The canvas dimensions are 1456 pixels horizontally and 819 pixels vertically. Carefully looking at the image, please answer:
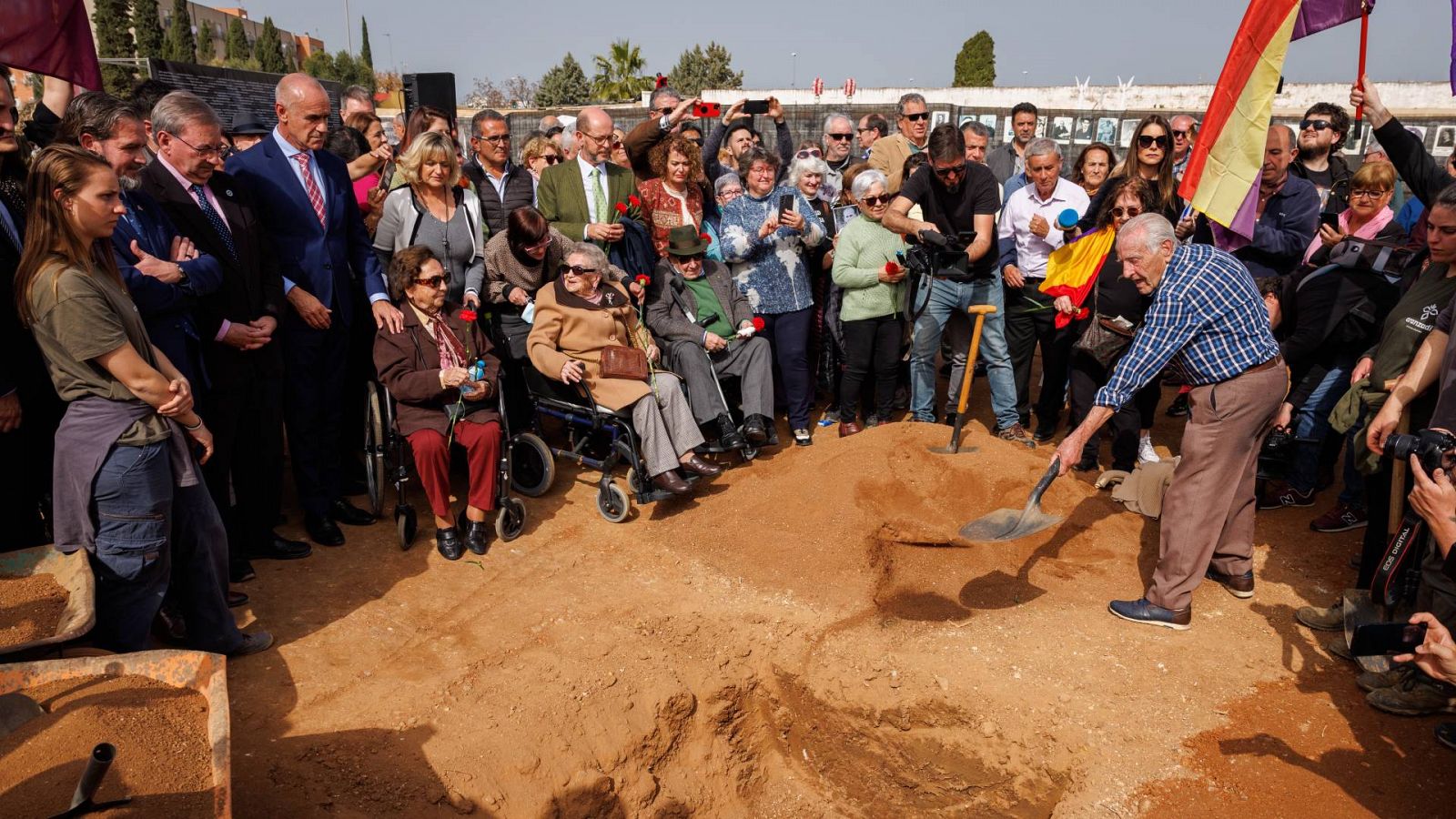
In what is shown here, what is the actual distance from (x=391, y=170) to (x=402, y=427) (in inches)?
116

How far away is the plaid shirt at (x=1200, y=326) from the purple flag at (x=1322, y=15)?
235 cm

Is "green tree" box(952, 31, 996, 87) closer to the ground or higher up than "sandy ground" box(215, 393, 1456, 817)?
higher up

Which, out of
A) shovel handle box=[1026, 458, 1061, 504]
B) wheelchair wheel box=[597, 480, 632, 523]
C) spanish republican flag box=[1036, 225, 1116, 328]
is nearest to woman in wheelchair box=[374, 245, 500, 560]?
wheelchair wheel box=[597, 480, 632, 523]

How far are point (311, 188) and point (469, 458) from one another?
1.83 m

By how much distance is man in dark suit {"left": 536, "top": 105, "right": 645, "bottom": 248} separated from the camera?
6.92 m

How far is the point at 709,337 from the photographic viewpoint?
6.91 metres

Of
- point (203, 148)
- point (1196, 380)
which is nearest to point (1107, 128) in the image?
point (1196, 380)

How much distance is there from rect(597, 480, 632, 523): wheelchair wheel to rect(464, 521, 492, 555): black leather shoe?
81cm

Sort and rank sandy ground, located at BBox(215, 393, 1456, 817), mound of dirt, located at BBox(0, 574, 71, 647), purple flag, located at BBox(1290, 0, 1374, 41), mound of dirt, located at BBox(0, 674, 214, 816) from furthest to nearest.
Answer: purple flag, located at BBox(1290, 0, 1374, 41) → sandy ground, located at BBox(215, 393, 1456, 817) → mound of dirt, located at BBox(0, 574, 71, 647) → mound of dirt, located at BBox(0, 674, 214, 816)

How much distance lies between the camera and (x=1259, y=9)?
538 cm

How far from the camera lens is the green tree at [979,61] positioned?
39250mm

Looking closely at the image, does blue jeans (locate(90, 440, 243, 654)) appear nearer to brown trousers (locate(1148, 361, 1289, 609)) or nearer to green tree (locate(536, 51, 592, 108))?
brown trousers (locate(1148, 361, 1289, 609))

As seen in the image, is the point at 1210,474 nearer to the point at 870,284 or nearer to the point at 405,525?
the point at 870,284

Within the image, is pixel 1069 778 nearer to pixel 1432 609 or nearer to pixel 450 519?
pixel 1432 609
